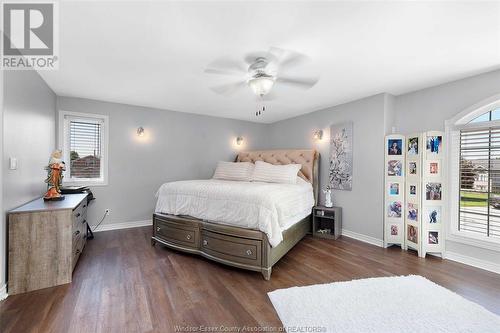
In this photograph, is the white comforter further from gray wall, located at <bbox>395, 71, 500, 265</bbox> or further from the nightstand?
gray wall, located at <bbox>395, 71, 500, 265</bbox>

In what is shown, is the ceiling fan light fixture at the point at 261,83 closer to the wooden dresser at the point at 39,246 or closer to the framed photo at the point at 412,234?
the wooden dresser at the point at 39,246

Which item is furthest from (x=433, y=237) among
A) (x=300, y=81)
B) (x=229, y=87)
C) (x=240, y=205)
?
(x=229, y=87)

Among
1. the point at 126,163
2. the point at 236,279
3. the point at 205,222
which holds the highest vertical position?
the point at 126,163

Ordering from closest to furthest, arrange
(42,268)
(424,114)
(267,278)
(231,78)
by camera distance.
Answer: (42,268) < (267,278) < (231,78) < (424,114)

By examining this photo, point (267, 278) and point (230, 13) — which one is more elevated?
point (230, 13)

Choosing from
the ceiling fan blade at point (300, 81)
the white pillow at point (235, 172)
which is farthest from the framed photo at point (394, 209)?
the white pillow at point (235, 172)

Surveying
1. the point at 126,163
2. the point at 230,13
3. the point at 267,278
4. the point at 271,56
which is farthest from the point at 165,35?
the point at 126,163

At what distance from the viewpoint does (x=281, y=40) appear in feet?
7.04

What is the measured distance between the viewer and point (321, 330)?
1764 mm

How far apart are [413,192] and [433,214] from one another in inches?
14.9

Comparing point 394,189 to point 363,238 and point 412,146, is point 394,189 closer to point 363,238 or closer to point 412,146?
point 412,146

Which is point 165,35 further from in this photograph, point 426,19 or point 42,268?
point 42,268

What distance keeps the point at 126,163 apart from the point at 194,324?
3624mm

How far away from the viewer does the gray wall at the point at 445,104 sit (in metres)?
2.86
